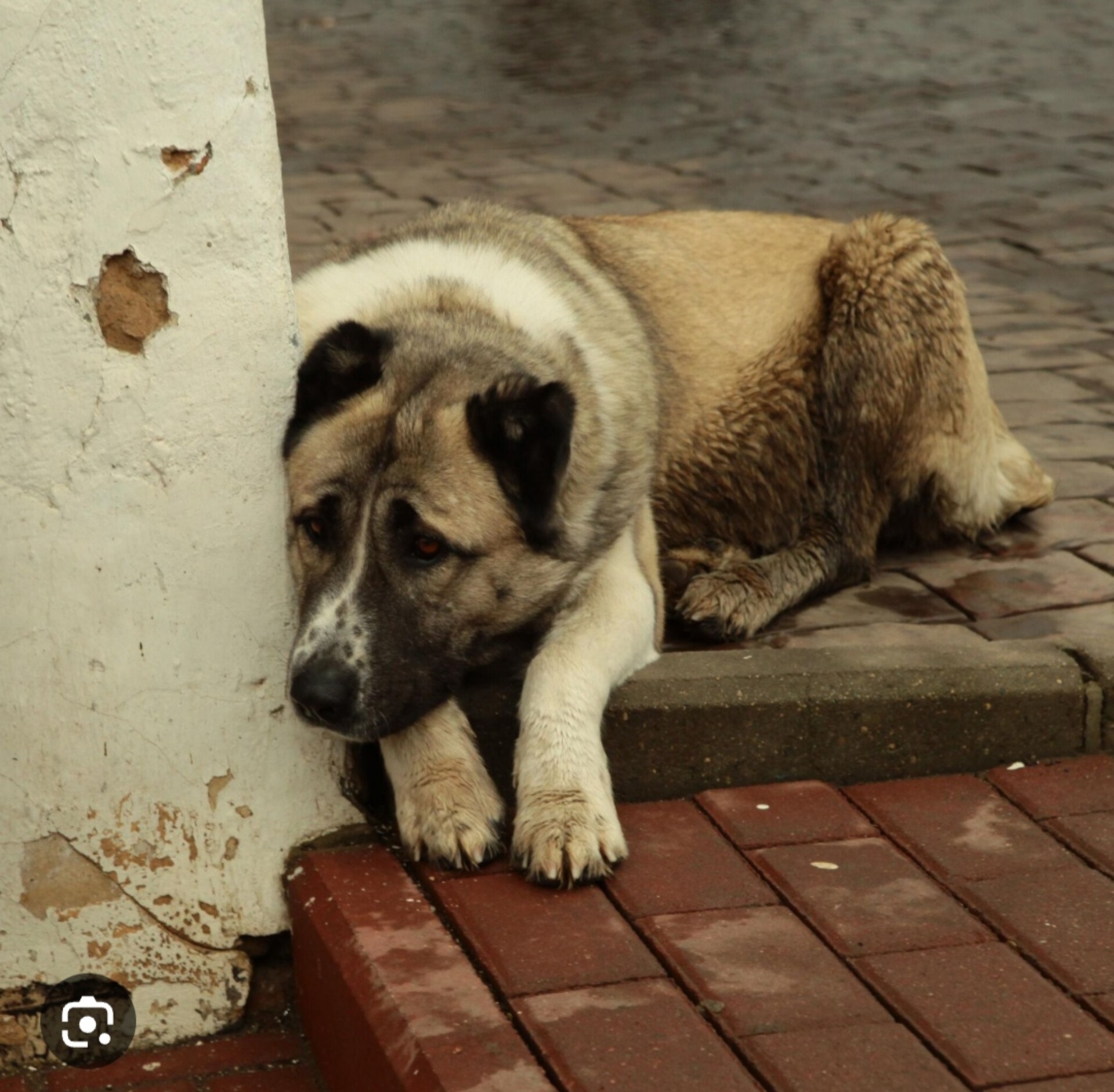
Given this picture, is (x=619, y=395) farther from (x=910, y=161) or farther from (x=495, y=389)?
(x=910, y=161)

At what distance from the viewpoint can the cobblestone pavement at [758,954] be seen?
2805 millimetres

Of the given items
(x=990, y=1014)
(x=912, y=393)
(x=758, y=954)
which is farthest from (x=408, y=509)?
(x=912, y=393)

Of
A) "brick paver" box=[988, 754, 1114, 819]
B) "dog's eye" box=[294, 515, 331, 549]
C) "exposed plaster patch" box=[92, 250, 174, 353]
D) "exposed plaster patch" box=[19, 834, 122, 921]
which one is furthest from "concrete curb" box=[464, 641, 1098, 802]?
"exposed plaster patch" box=[92, 250, 174, 353]

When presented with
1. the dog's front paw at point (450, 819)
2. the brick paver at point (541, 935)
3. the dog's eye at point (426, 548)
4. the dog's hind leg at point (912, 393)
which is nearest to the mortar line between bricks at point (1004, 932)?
the brick paver at point (541, 935)

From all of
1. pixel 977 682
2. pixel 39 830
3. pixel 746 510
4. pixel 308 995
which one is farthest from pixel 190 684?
pixel 746 510

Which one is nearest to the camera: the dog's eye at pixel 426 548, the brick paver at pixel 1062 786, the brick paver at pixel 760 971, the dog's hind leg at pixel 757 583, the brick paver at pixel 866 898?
the brick paver at pixel 760 971

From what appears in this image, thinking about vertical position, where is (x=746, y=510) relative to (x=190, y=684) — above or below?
below

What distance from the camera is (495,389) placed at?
3566 mm

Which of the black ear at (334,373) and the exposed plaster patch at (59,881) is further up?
the black ear at (334,373)

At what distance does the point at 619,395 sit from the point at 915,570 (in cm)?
138

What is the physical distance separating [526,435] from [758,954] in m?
1.17

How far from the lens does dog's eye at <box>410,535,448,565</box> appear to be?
3.53 metres

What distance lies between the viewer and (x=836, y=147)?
434 inches

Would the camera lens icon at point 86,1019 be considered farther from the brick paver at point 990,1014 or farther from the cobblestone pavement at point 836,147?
the cobblestone pavement at point 836,147
